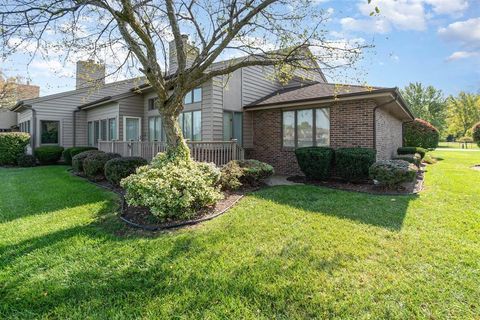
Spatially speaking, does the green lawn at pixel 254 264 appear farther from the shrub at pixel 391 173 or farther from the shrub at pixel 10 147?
the shrub at pixel 10 147

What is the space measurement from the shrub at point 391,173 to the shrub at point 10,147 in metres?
18.3

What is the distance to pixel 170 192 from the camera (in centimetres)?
550

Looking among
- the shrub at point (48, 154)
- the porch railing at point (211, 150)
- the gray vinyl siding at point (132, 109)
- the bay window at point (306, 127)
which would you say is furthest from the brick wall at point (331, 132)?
the shrub at point (48, 154)

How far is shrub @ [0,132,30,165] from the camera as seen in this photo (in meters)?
15.7

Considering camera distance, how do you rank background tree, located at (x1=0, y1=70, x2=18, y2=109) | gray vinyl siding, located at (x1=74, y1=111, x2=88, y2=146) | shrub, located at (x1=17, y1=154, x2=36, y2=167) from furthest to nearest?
1. background tree, located at (x1=0, y1=70, x2=18, y2=109)
2. gray vinyl siding, located at (x1=74, y1=111, x2=88, y2=146)
3. shrub, located at (x1=17, y1=154, x2=36, y2=167)

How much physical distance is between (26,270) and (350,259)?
14.2 ft

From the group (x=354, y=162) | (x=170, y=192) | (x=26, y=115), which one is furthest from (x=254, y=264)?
(x=26, y=115)

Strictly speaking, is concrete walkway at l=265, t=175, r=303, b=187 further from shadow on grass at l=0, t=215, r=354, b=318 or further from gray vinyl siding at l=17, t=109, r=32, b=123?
gray vinyl siding at l=17, t=109, r=32, b=123

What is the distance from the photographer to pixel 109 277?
11.4 ft

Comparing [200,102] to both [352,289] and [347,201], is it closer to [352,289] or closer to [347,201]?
[347,201]

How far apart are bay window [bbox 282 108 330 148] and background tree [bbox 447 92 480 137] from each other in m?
57.3

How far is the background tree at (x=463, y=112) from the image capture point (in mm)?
52969

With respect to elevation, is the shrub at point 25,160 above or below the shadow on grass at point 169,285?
above

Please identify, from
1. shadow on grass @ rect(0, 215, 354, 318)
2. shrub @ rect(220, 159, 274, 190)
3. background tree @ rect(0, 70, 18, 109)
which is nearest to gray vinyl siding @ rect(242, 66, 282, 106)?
shrub @ rect(220, 159, 274, 190)
